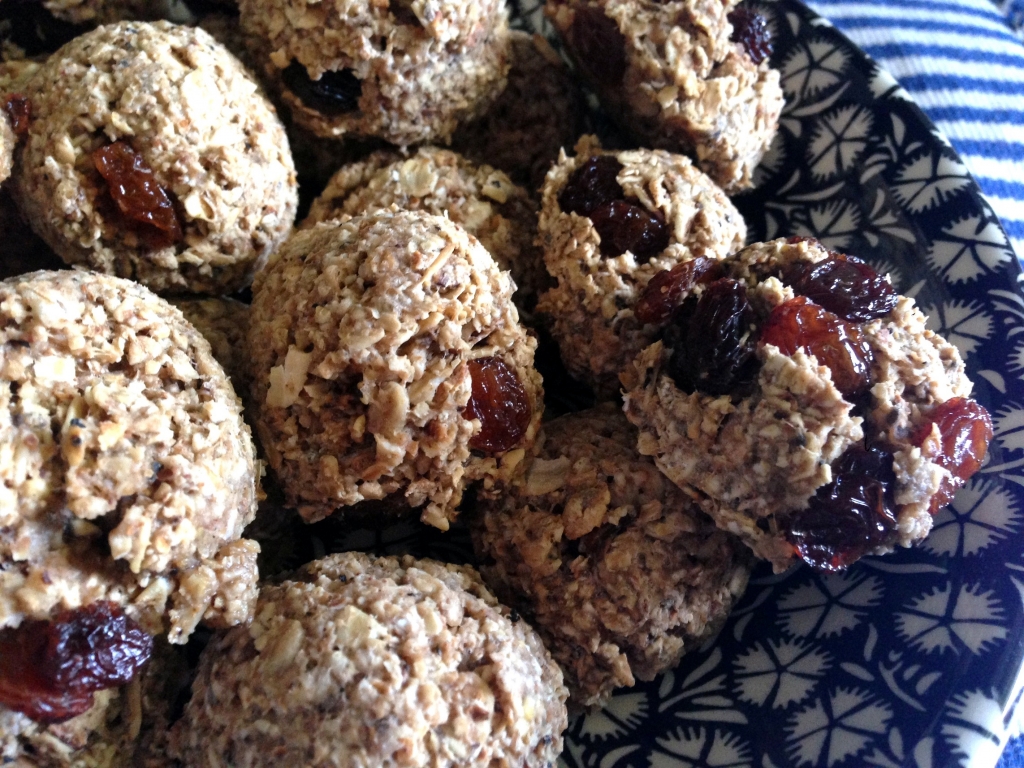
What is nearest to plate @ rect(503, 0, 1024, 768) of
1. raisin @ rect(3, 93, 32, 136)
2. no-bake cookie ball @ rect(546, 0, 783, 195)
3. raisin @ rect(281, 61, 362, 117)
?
no-bake cookie ball @ rect(546, 0, 783, 195)

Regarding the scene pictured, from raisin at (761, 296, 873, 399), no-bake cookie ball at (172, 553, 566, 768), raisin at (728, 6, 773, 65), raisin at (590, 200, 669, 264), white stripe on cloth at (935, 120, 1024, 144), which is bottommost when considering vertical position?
no-bake cookie ball at (172, 553, 566, 768)

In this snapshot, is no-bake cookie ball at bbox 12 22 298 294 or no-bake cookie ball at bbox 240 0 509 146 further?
no-bake cookie ball at bbox 240 0 509 146

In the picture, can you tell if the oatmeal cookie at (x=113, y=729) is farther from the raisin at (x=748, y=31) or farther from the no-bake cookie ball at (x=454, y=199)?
the raisin at (x=748, y=31)

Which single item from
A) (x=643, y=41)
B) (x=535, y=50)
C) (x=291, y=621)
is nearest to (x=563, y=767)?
(x=291, y=621)

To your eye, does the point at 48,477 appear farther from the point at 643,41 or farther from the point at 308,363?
the point at 643,41

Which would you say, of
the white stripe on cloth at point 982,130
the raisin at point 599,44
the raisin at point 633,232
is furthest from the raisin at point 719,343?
the white stripe on cloth at point 982,130

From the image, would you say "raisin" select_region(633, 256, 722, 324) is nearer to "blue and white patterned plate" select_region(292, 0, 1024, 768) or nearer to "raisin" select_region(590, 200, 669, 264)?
"raisin" select_region(590, 200, 669, 264)

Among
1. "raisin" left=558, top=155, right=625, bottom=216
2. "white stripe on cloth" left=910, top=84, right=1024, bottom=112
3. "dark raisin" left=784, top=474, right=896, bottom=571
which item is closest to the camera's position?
"dark raisin" left=784, top=474, right=896, bottom=571
